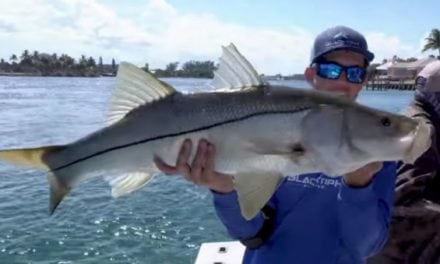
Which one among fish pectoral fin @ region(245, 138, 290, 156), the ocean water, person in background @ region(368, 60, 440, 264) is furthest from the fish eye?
the ocean water

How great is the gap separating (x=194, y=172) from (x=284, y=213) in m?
0.62

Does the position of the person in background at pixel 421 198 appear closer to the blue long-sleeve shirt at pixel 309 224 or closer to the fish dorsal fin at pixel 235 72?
Answer: the blue long-sleeve shirt at pixel 309 224

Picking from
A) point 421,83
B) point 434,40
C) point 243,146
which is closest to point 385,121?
point 243,146

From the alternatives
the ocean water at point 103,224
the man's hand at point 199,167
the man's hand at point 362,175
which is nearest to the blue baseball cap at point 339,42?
the man's hand at point 362,175

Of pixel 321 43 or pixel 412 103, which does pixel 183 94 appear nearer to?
pixel 321 43

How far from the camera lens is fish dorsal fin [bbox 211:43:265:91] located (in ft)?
7.33

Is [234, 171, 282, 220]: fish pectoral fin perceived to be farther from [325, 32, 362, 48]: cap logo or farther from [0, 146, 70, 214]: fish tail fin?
[325, 32, 362, 48]: cap logo

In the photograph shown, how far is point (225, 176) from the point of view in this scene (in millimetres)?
2506

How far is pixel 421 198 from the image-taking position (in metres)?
3.47

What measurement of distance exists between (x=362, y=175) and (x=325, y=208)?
39 centimetres

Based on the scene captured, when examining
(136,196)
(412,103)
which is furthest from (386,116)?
(136,196)

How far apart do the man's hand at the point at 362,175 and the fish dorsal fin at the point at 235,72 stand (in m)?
0.54

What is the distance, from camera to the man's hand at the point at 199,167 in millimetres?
2217

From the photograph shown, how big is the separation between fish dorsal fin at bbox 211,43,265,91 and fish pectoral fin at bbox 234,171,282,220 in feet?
1.10
